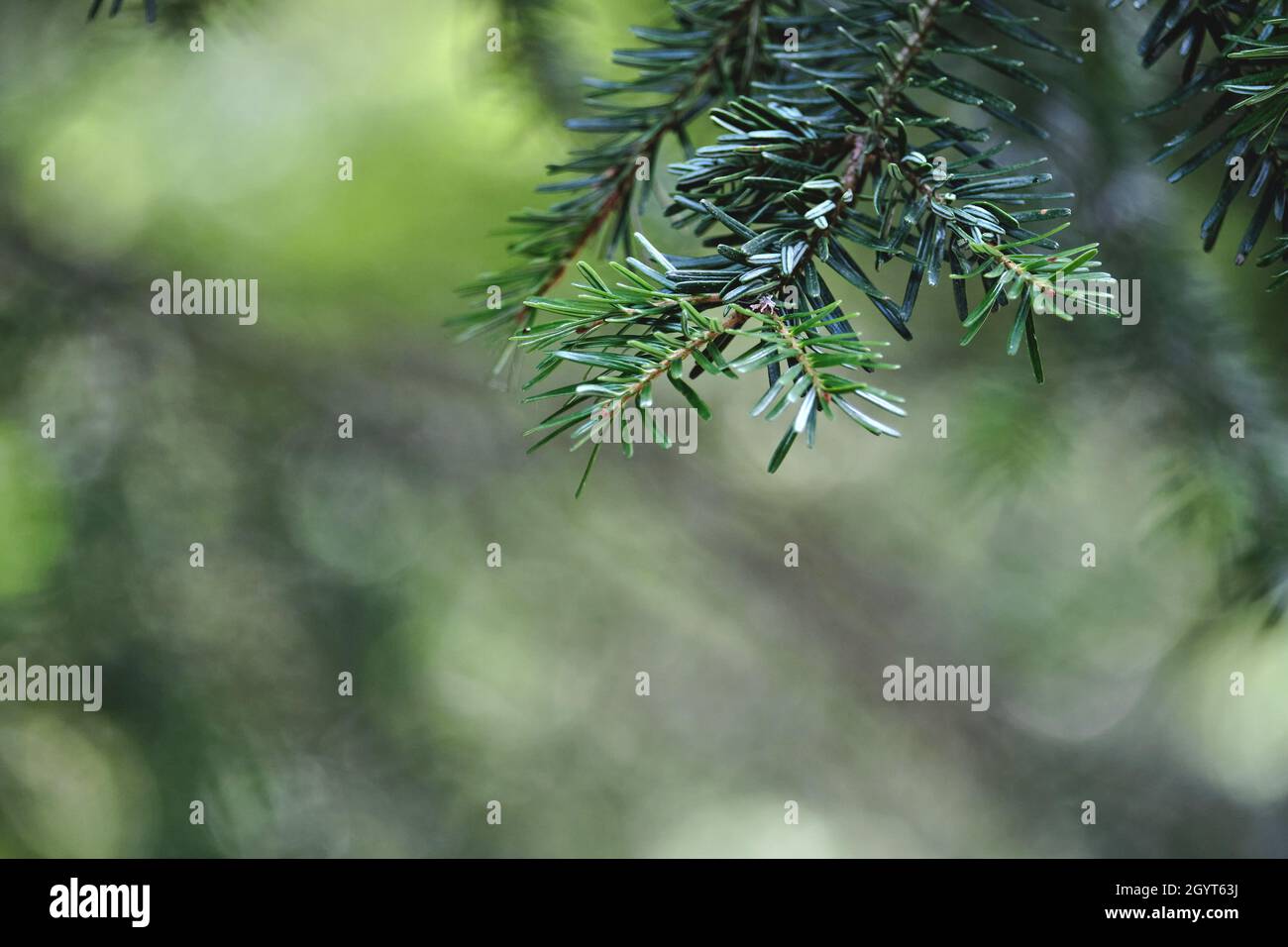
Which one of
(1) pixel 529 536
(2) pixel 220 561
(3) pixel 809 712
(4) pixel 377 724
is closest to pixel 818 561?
(3) pixel 809 712

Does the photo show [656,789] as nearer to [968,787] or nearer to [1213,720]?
[968,787]

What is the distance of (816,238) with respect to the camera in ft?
0.83

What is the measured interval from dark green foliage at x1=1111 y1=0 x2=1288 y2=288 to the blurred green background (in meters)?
0.26

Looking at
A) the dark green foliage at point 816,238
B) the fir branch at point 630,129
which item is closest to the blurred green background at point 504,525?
the fir branch at point 630,129

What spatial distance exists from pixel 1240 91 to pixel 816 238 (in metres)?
0.13

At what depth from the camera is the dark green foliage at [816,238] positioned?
0.22m

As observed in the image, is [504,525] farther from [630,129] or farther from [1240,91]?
[1240,91]

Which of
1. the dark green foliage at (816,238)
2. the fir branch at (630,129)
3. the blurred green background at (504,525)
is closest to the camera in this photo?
the dark green foliage at (816,238)

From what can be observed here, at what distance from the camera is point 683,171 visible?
280 millimetres

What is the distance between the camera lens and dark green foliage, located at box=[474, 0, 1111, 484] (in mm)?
224

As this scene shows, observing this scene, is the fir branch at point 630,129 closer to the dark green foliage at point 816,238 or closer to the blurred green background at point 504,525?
the dark green foliage at point 816,238

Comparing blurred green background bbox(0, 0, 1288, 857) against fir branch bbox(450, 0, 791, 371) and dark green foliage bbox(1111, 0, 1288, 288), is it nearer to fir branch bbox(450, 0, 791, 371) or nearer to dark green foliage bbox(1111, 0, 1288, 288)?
fir branch bbox(450, 0, 791, 371)

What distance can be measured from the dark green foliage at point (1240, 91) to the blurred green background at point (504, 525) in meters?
0.26

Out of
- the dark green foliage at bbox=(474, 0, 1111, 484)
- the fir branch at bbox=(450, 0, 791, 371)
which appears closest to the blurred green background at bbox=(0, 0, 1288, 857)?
the fir branch at bbox=(450, 0, 791, 371)
